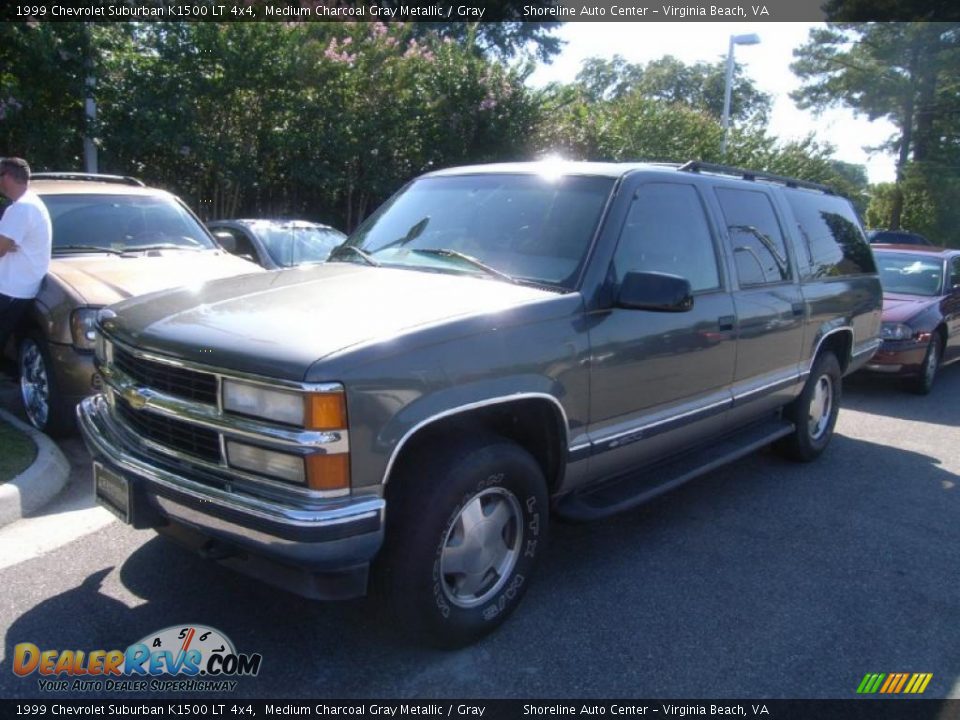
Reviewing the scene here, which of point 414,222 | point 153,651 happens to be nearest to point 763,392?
point 414,222

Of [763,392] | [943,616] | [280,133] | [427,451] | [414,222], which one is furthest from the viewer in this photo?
[280,133]

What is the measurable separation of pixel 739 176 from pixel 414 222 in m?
2.29

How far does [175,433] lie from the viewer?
3119 mm

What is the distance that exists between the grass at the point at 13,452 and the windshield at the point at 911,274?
29.4 ft

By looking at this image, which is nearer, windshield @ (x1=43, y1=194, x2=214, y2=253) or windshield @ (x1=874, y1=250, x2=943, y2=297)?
windshield @ (x1=43, y1=194, x2=214, y2=253)

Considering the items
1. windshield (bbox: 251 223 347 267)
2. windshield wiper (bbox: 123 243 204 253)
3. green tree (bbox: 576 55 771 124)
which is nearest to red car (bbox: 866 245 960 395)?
windshield (bbox: 251 223 347 267)

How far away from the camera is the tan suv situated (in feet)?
17.0

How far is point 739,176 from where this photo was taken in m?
5.27

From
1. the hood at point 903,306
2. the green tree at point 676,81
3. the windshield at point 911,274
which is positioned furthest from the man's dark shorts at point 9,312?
the green tree at point 676,81

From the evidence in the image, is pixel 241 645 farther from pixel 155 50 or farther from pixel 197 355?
pixel 155 50

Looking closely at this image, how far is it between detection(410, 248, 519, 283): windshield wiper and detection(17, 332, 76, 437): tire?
281cm

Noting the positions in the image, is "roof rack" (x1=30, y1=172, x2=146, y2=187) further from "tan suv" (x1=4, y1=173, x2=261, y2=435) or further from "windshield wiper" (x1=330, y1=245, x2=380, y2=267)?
"windshield wiper" (x1=330, y1=245, x2=380, y2=267)

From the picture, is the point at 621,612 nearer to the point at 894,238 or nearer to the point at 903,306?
the point at 903,306

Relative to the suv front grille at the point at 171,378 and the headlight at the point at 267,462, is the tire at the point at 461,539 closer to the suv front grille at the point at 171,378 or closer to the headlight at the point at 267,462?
the headlight at the point at 267,462
